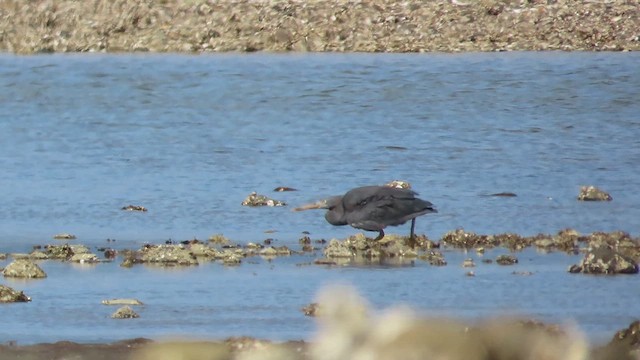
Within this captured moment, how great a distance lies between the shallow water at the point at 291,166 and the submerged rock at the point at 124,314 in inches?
4.8

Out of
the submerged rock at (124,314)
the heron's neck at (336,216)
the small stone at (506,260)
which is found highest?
the heron's neck at (336,216)

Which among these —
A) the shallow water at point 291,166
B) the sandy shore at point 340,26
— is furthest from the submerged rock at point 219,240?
the sandy shore at point 340,26

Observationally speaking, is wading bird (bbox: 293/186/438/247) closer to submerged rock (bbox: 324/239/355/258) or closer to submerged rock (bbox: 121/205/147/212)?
submerged rock (bbox: 324/239/355/258)

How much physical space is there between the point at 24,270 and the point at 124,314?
2.78 meters

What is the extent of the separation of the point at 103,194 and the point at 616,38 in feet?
90.7

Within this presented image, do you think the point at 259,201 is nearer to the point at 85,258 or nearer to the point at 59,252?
the point at 59,252

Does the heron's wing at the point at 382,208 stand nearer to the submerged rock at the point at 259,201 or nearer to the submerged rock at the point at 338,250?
the submerged rock at the point at 338,250

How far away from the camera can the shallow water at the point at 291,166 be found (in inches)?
665

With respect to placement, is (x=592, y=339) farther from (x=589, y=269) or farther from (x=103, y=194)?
(x=103, y=194)

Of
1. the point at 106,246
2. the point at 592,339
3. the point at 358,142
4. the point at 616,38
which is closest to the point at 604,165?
the point at 358,142

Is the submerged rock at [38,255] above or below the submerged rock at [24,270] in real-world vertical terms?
above

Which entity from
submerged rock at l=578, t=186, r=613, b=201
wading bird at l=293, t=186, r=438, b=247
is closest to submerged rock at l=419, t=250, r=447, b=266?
wading bird at l=293, t=186, r=438, b=247

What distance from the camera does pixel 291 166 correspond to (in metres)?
31.2

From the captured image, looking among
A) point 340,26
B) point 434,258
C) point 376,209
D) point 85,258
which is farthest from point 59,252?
point 340,26
